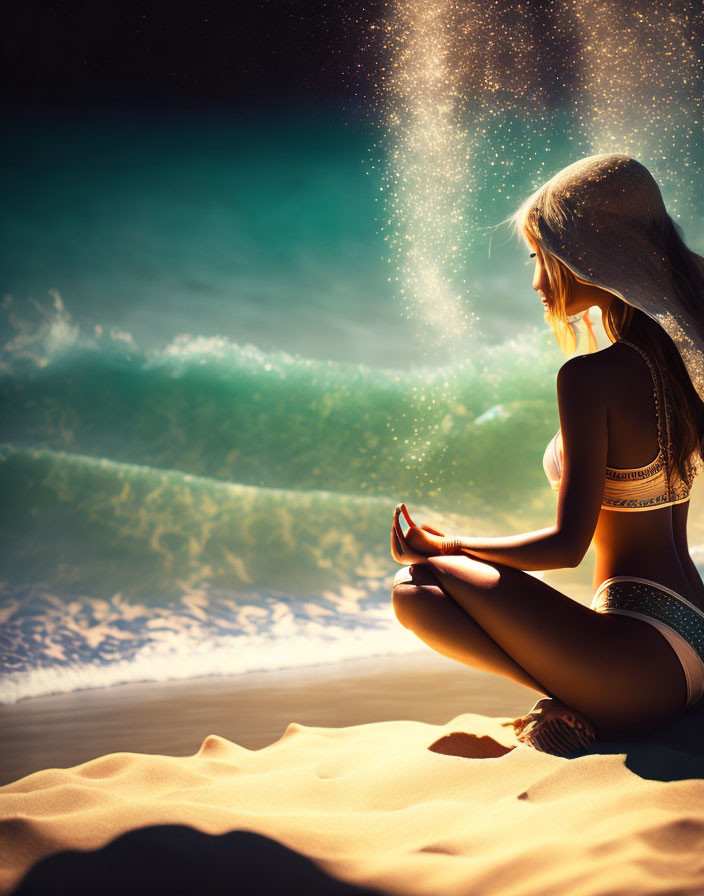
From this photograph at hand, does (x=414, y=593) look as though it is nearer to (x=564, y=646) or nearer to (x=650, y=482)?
(x=564, y=646)

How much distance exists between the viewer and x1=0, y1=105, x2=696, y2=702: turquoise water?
7273 millimetres

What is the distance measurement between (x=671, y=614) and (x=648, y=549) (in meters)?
0.13

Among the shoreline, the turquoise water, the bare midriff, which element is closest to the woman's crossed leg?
the bare midriff

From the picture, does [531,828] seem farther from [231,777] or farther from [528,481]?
[528,481]

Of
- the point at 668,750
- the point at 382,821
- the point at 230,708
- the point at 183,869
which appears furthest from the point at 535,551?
the point at 230,708

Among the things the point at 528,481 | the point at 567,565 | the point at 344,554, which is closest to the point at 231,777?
the point at 567,565

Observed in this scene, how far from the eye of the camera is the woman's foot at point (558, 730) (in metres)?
1.43

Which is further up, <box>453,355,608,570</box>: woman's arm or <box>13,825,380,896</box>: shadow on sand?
<box>453,355,608,570</box>: woman's arm

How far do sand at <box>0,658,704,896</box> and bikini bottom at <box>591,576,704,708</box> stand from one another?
113mm

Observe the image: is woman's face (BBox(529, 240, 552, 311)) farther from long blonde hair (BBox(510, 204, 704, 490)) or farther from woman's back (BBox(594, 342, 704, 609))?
woman's back (BBox(594, 342, 704, 609))

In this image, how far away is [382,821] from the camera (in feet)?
4.18

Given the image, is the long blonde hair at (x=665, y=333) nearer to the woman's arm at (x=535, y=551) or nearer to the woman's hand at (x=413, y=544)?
the woman's arm at (x=535, y=551)

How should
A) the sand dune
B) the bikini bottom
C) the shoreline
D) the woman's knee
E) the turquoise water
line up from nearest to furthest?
1. the sand dune
2. the bikini bottom
3. the woman's knee
4. the shoreline
5. the turquoise water

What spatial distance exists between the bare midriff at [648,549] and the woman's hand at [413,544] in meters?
0.33
